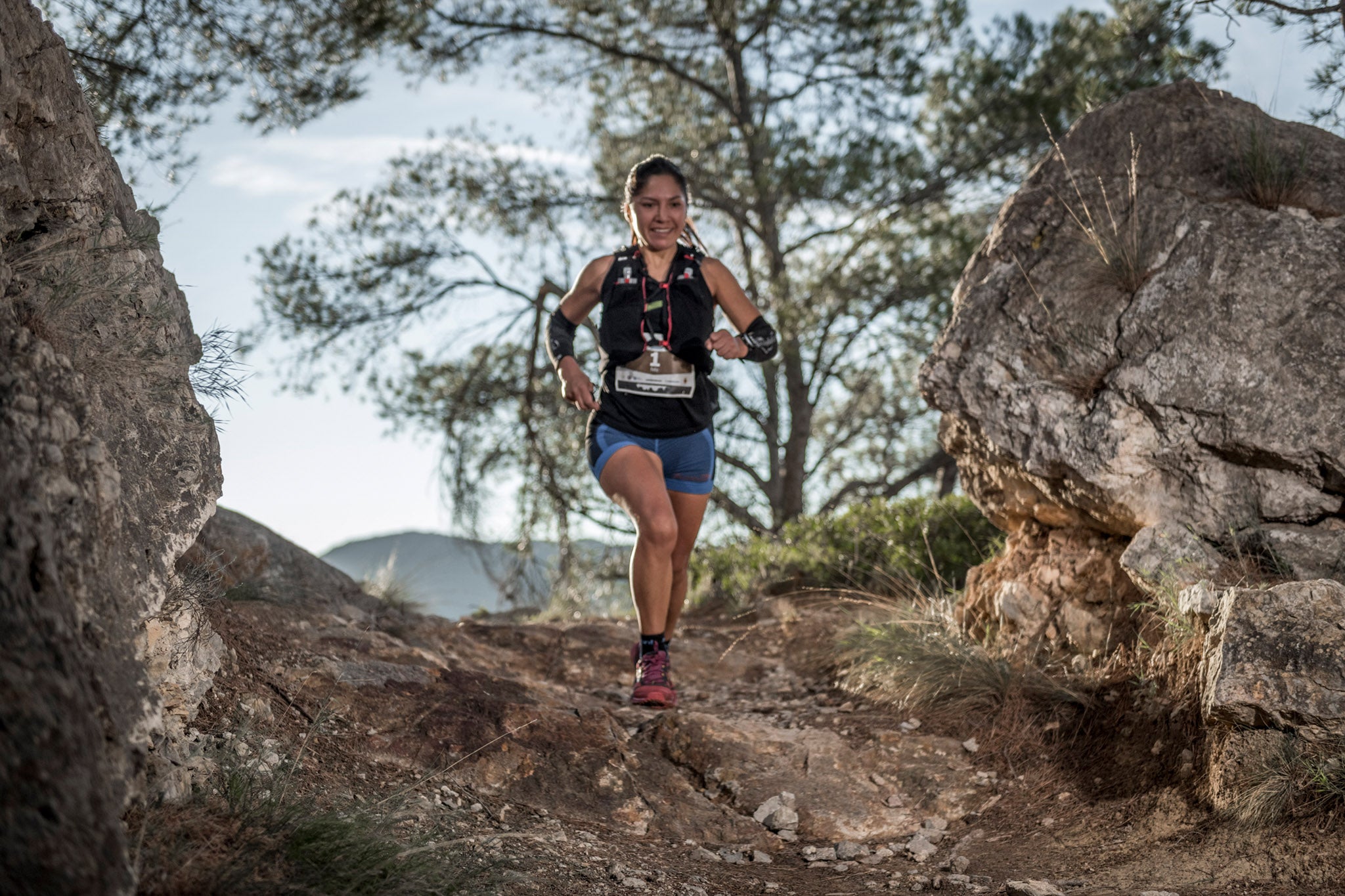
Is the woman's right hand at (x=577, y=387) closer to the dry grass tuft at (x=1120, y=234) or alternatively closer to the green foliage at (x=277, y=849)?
the green foliage at (x=277, y=849)

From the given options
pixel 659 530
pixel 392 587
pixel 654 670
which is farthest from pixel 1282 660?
pixel 392 587

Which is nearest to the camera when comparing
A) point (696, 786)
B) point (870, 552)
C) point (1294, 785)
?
point (1294, 785)

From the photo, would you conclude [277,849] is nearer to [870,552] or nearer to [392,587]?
[392,587]

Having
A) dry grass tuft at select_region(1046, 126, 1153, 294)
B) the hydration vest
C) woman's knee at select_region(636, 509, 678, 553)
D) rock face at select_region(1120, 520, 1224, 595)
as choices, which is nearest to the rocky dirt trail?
rock face at select_region(1120, 520, 1224, 595)

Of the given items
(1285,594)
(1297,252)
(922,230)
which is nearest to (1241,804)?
(1285,594)

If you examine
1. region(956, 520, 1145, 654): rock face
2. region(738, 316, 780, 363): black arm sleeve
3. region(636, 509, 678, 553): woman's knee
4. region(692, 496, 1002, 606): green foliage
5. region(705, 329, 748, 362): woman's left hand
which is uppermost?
region(738, 316, 780, 363): black arm sleeve

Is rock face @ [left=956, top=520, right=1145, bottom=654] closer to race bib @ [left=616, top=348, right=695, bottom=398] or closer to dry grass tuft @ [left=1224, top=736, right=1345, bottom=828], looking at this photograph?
dry grass tuft @ [left=1224, top=736, right=1345, bottom=828]

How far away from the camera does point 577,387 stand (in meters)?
4.31

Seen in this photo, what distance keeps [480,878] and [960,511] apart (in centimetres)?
515

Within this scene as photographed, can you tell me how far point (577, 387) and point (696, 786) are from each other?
65.7 inches

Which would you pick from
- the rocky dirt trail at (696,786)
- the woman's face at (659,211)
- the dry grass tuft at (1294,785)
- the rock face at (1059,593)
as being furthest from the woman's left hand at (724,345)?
the dry grass tuft at (1294,785)

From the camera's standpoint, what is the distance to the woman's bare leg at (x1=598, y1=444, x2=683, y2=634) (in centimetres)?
433

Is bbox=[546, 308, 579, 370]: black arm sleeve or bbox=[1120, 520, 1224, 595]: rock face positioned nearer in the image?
bbox=[1120, 520, 1224, 595]: rock face

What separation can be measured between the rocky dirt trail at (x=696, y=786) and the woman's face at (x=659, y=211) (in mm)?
2076
